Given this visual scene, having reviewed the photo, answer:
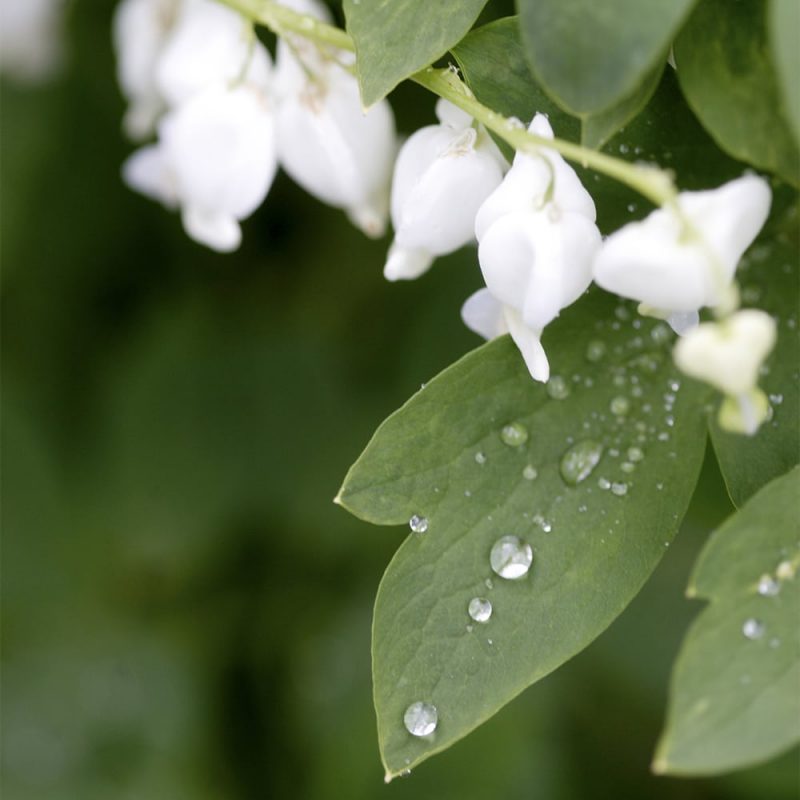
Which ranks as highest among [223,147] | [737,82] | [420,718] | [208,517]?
[737,82]

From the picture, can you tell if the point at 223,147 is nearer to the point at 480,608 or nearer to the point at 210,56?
the point at 210,56

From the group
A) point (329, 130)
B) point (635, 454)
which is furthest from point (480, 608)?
point (329, 130)

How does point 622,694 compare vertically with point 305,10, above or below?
below

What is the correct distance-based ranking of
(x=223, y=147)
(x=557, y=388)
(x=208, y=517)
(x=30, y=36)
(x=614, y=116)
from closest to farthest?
(x=614, y=116) → (x=557, y=388) → (x=223, y=147) → (x=30, y=36) → (x=208, y=517)

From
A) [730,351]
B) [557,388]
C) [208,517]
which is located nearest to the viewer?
[730,351]

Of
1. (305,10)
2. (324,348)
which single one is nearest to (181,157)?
(305,10)

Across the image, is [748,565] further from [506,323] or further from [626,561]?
[506,323]

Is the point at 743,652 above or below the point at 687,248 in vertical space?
below
